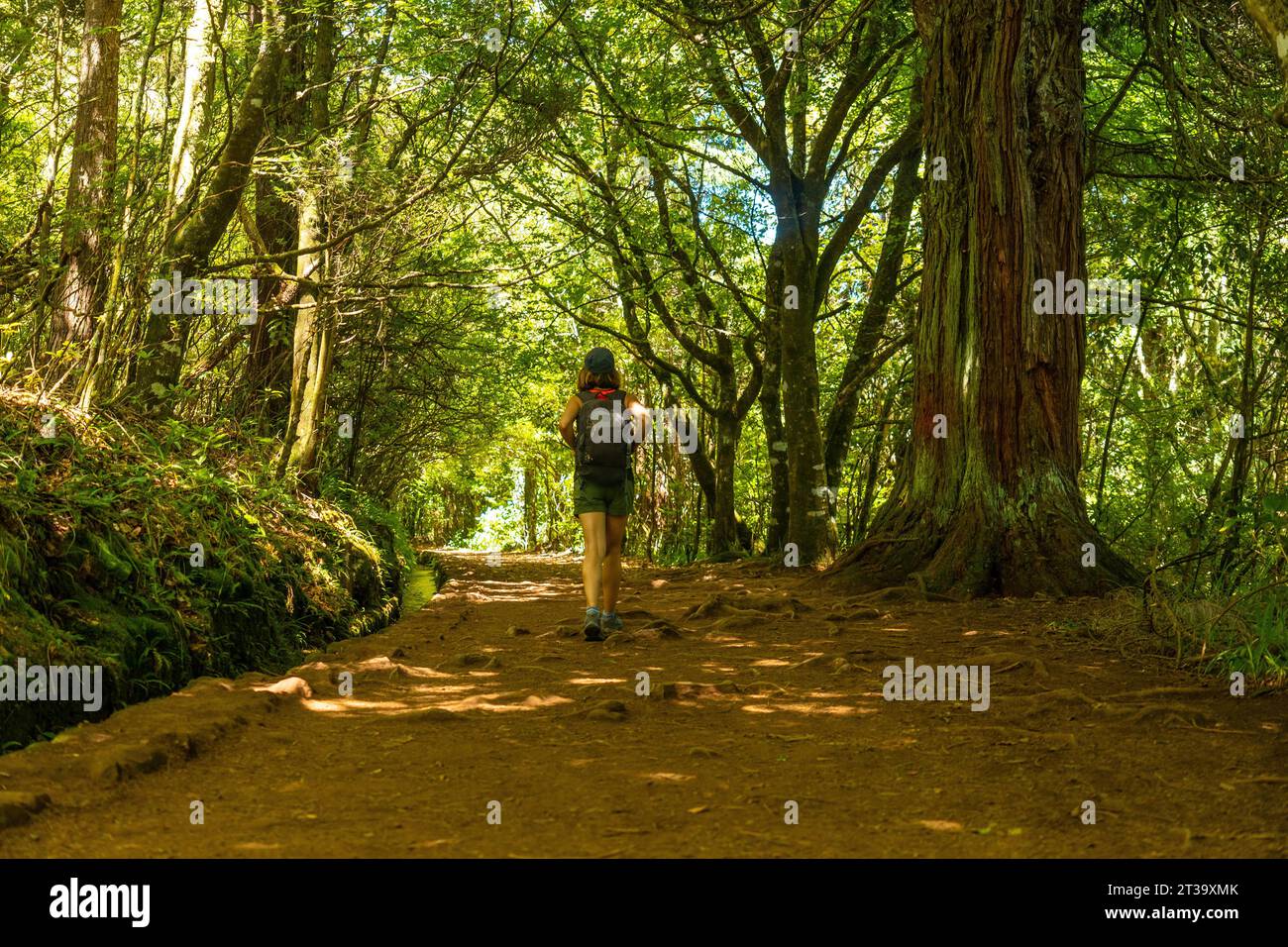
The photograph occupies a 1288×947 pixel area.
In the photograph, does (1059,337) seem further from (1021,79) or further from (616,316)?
(616,316)

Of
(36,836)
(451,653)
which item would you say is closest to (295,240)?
(451,653)

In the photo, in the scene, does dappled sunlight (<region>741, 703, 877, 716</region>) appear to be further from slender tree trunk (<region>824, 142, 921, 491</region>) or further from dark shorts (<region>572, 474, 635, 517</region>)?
slender tree trunk (<region>824, 142, 921, 491</region>)

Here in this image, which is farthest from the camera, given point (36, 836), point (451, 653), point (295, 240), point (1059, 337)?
point (295, 240)

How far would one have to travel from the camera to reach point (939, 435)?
9969mm

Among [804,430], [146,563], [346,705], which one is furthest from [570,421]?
[804,430]

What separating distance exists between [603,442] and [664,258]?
9.90 meters

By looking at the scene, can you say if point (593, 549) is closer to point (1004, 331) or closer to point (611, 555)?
point (611, 555)

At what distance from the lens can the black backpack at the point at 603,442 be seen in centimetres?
834

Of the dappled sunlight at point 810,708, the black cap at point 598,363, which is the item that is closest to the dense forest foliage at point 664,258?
the dappled sunlight at point 810,708

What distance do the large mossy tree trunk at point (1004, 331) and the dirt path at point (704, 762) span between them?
1.27 metres

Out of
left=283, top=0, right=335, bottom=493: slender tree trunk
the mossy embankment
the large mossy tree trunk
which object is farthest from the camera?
left=283, top=0, right=335, bottom=493: slender tree trunk

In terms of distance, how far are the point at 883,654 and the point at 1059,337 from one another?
3.81 meters

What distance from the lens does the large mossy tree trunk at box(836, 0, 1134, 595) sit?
9.24m

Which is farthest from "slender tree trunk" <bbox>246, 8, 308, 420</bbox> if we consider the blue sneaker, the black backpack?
the blue sneaker
